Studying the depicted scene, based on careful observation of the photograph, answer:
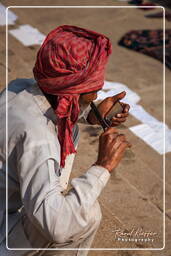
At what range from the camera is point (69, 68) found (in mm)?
2691

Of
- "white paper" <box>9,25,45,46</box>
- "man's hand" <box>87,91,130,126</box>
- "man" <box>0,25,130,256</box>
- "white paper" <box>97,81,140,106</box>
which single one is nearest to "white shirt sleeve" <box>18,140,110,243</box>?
"man" <box>0,25,130,256</box>

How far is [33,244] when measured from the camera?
2.88m

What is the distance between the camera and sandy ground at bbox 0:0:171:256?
154 inches

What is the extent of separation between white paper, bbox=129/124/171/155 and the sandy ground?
0.21 feet

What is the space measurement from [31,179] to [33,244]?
0.49m

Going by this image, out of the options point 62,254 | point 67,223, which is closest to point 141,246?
point 62,254

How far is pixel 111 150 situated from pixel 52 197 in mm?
387

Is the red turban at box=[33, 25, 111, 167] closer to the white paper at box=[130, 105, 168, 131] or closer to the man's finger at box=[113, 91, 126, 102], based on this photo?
the man's finger at box=[113, 91, 126, 102]

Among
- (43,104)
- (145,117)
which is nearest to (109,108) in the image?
(43,104)

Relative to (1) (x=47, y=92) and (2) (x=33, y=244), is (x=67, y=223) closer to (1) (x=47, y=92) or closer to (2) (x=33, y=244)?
(2) (x=33, y=244)

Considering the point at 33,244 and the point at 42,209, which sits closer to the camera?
the point at 42,209

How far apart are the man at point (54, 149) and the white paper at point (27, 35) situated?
3.70m

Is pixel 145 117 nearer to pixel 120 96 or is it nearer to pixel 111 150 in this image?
pixel 120 96

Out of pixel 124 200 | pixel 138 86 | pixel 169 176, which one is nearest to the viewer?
pixel 124 200
